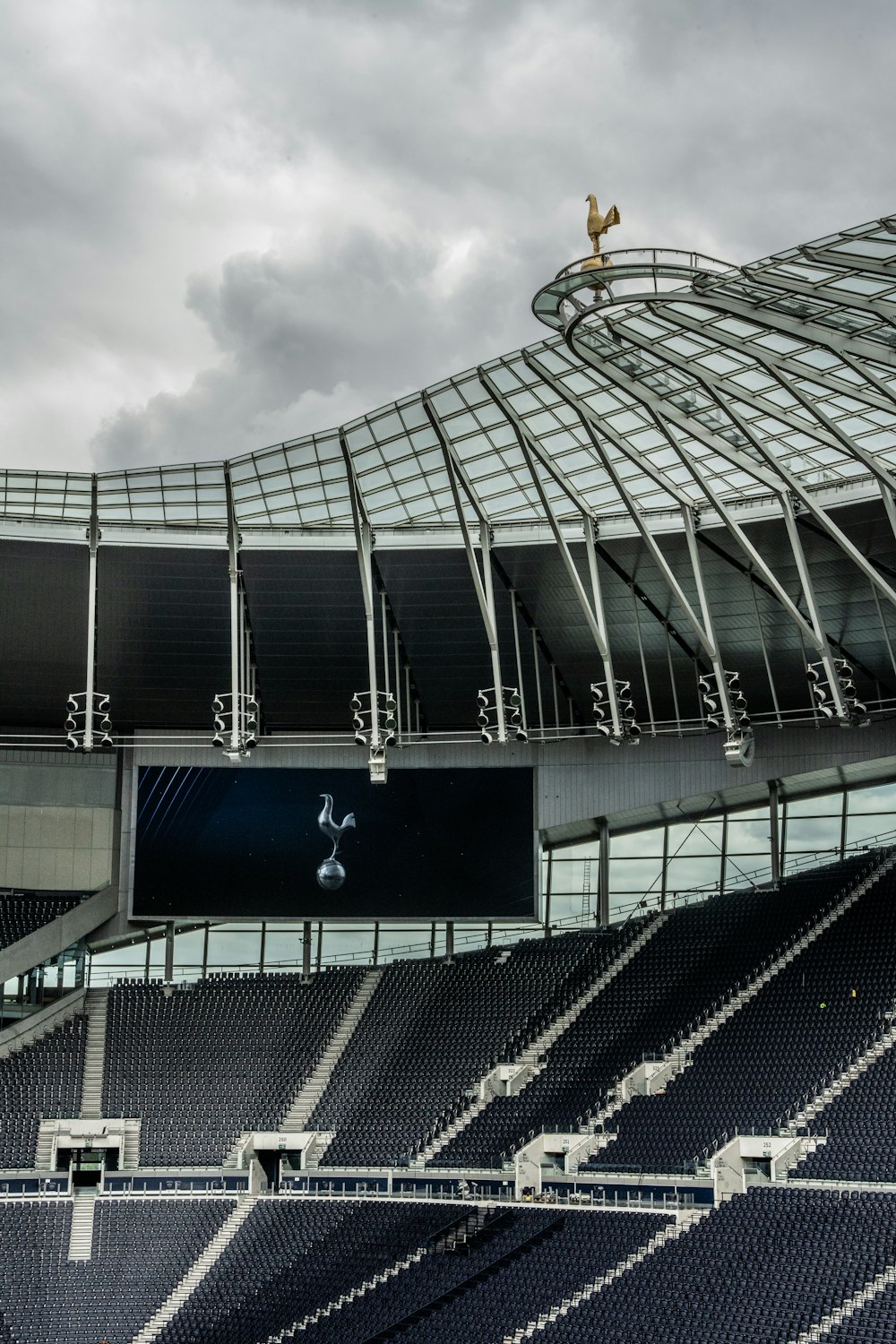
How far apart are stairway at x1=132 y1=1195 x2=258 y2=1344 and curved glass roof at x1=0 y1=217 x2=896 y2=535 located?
824 inches

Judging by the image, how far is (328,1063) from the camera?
179 feet

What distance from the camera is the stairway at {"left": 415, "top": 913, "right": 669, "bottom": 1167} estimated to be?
48.9 meters

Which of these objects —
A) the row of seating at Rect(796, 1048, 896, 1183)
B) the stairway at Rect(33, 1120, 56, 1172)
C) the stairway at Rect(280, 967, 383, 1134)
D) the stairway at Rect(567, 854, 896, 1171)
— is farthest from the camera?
the stairway at Rect(280, 967, 383, 1134)

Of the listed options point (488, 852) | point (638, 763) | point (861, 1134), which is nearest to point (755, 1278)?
point (861, 1134)

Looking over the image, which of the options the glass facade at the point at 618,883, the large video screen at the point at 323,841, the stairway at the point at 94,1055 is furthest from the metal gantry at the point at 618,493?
the stairway at the point at 94,1055

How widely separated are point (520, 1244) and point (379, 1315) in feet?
13.3

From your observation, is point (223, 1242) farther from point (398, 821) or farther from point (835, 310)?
point (835, 310)

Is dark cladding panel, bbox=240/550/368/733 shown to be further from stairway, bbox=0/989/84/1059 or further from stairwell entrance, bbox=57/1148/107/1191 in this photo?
stairwell entrance, bbox=57/1148/107/1191

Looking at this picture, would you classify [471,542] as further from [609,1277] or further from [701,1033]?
[609,1277]

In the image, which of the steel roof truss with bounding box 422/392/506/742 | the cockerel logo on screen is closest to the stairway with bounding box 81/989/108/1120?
the cockerel logo on screen

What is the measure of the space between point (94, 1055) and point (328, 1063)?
8182 mm

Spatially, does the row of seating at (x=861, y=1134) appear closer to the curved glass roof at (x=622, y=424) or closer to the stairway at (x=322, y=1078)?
the curved glass roof at (x=622, y=424)

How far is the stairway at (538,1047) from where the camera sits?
48.9 m

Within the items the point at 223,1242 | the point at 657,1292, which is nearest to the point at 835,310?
the point at 657,1292
